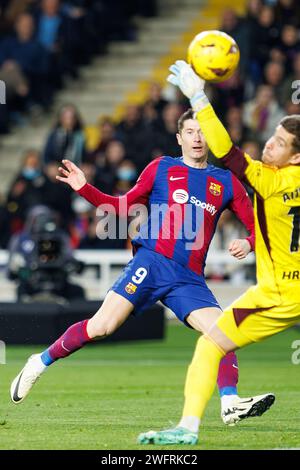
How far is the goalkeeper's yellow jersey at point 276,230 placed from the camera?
8.94 metres

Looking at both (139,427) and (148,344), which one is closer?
(139,427)

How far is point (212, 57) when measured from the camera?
9.57m

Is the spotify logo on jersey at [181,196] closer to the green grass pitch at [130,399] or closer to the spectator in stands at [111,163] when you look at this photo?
the green grass pitch at [130,399]

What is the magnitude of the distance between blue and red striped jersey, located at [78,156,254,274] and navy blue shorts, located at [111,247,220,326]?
8 cm

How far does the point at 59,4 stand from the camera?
25.5 m

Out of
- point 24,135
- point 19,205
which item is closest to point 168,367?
point 19,205

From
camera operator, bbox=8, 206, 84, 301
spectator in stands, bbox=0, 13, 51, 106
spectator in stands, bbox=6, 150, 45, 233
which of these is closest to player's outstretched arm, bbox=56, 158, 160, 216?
camera operator, bbox=8, 206, 84, 301

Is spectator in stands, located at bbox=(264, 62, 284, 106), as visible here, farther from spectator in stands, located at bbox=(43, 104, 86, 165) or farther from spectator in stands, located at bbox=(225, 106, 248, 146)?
spectator in stands, located at bbox=(43, 104, 86, 165)

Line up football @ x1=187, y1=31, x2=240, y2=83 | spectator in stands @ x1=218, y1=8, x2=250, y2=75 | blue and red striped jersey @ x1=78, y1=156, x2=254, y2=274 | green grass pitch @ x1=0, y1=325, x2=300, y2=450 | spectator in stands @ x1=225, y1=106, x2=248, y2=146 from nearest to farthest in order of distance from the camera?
green grass pitch @ x1=0, y1=325, x2=300, y2=450, football @ x1=187, y1=31, x2=240, y2=83, blue and red striped jersey @ x1=78, y1=156, x2=254, y2=274, spectator in stands @ x1=225, y1=106, x2=248, y2=146, spectator in stands @ x1=218, y1=8, x2=250, y2=75

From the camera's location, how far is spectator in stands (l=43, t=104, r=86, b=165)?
2164 cm

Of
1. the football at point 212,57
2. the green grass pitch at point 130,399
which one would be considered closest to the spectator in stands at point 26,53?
the green grass pitch at point 130,399

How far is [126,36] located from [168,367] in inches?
526

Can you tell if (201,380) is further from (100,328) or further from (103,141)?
(103,141)
